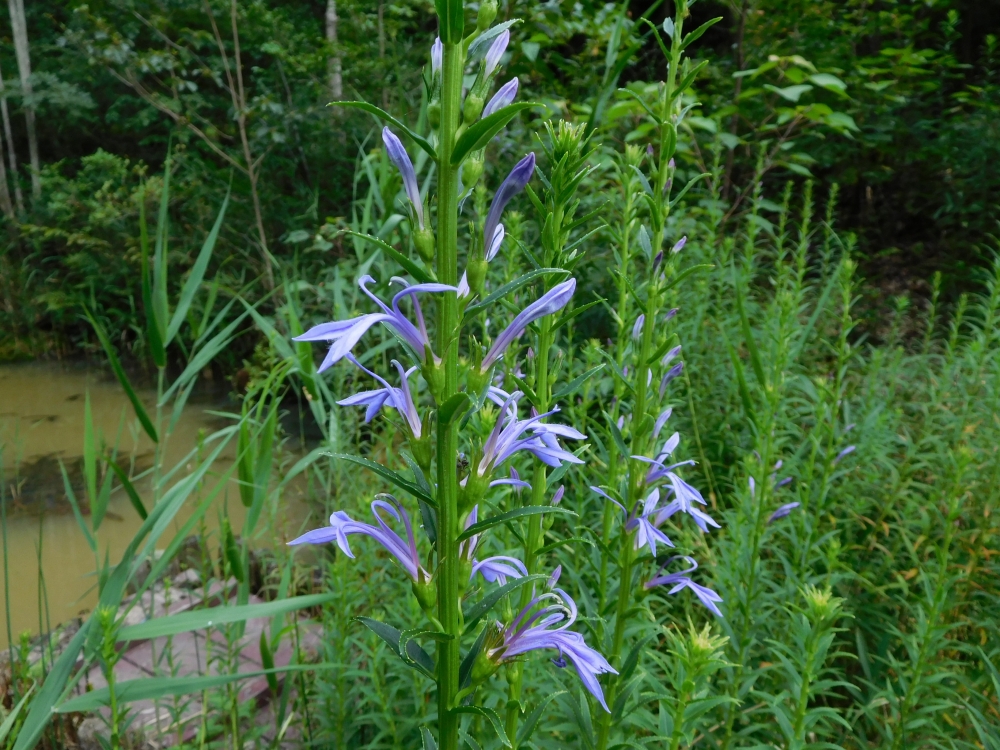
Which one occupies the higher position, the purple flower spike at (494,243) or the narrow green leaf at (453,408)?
the purple flower spike at (494,243)

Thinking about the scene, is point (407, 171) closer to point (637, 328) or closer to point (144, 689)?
point (637, 328)

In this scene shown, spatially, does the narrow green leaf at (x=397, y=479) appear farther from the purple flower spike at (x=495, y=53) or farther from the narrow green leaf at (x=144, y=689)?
the narrow green leaf at (x=144, y=689)

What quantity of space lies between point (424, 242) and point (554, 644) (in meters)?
0.52

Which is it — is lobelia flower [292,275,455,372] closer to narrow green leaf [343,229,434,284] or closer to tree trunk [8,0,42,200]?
narrow green leaf [343,229,434,284]

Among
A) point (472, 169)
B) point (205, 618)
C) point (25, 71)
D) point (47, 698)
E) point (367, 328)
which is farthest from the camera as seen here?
point (25, 71)

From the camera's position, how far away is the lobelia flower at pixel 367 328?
26.4 inches

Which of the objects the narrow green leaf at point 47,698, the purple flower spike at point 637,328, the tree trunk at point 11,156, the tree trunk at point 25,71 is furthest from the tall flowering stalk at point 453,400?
the tree trunk at point 11,156

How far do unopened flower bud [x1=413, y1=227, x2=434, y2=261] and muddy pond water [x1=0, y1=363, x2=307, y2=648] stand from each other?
7.33 ft

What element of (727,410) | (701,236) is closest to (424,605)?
(727,410)

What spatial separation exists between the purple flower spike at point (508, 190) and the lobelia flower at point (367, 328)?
13 cm

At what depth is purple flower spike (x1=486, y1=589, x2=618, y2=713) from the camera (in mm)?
830

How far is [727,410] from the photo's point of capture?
10.5 ft

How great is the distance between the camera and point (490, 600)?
2.56 feet

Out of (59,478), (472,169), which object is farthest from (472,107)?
(59,478)
